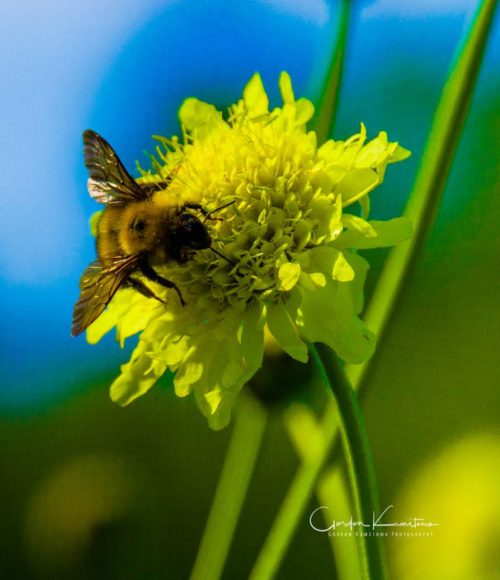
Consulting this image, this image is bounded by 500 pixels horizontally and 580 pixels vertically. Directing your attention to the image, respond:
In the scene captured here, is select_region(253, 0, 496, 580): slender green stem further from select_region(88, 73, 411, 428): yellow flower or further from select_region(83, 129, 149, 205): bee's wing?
select_region(83, 129, 149, 205): bee's wing

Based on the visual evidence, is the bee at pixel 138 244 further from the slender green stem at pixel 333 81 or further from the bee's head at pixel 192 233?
the slender green stem at pixel 333 81

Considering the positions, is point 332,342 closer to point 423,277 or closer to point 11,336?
point 423,277

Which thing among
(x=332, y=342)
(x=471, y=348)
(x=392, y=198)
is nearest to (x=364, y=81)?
(x=392, y=198)

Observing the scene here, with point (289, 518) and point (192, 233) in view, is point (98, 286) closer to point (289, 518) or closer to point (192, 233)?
point (192, 233)

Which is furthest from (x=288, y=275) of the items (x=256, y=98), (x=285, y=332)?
(x=256, y=98)

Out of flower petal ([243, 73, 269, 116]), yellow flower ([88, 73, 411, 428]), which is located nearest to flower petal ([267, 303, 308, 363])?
yellow flower ([88, 73, 411, 428])

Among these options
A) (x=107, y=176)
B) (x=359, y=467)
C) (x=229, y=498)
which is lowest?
(x=229, y=498)
